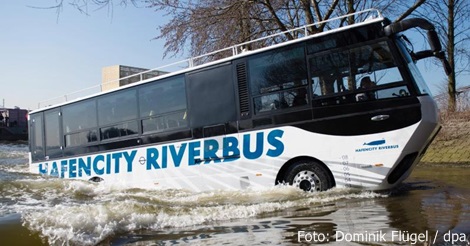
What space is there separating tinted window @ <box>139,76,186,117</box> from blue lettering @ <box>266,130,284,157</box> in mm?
2063

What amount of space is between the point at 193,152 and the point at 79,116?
4.10 m

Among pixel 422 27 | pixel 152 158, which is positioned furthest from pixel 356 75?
pixel 152 158

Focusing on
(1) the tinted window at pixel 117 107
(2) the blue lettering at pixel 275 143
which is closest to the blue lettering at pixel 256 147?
(2) the blue lettering at pixel 275 143

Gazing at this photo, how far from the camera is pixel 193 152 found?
7922mm

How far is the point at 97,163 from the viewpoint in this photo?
31.8 feet

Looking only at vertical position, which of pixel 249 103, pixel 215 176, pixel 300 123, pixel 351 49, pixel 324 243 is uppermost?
pixel 351 49

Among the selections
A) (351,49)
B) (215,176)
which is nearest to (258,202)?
(215,176)

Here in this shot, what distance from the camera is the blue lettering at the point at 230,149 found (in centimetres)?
740

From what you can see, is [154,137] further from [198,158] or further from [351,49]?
[351,49]

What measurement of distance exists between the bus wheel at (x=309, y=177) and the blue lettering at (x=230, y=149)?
1.05 meters

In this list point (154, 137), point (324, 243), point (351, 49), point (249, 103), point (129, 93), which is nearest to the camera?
point (324, 243)

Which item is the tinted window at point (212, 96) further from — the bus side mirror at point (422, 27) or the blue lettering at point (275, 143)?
the bus side mirror at point (422, 27)

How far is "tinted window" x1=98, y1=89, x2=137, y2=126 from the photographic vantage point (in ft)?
29.7

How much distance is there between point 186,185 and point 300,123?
2.70 metres
